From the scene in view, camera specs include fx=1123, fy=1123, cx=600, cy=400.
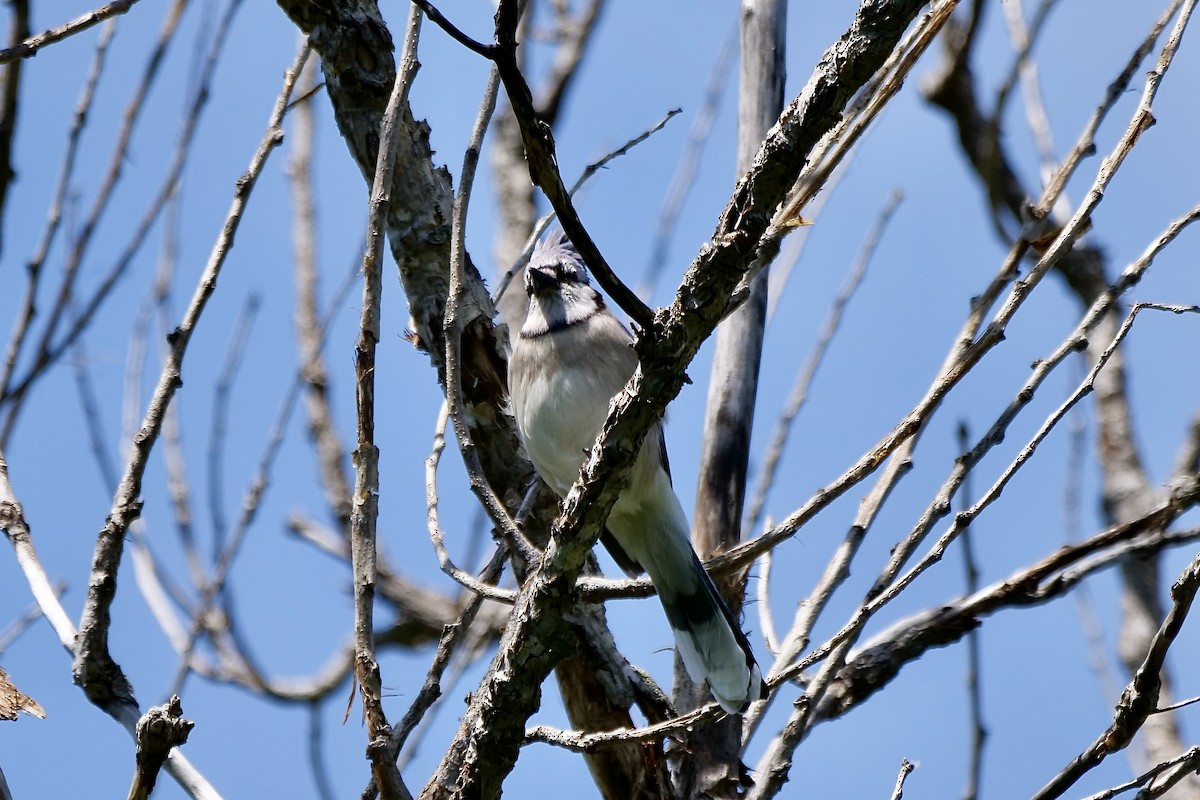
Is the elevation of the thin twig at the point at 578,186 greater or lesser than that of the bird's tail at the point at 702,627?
greater

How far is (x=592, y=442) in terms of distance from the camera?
4.02 meters

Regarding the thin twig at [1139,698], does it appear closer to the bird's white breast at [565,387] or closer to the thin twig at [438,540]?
the thin twig at [438,540]

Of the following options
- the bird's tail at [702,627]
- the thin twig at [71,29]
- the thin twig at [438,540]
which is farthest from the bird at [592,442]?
the thin twig at [71,29]

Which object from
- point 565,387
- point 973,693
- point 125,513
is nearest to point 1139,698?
point 973,693

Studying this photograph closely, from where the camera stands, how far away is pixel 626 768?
3201 mm

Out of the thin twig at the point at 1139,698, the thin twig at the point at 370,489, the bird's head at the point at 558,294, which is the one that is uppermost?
the bird's head at the point at 558,294

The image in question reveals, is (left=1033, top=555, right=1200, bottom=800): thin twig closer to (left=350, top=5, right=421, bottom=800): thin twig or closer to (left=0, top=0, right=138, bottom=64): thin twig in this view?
(left=350, top=5, right=421, bottom=800): thin twig

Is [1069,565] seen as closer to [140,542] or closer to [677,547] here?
[677,547]

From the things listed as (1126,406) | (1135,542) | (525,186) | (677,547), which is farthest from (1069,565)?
(525,186)

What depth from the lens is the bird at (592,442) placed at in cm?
345

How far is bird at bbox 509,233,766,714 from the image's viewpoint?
11.3ft

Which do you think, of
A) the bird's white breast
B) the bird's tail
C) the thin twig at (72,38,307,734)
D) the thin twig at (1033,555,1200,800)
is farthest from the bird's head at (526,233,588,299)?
the thin twig at (1033,555,1200,800)

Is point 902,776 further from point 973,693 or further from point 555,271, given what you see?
point 555,271

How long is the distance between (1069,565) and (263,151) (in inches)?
91.5
